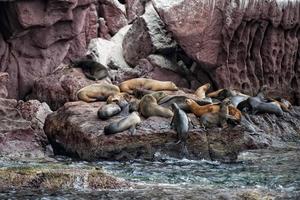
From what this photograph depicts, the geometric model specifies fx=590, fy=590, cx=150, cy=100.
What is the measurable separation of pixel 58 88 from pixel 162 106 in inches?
195

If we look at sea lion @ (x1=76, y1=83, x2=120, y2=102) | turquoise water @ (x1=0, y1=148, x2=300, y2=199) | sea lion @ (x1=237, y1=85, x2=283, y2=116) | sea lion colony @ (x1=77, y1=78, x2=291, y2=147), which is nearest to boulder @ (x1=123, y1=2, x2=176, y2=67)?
sea lion colony @ (x1=77, y1=78, x2=291, y2=147)

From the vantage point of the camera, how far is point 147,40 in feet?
69.8

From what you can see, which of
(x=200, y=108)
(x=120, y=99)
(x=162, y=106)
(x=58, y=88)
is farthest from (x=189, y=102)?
(x=58, y=88)

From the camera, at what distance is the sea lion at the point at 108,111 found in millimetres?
12695

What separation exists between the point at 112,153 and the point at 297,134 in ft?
21.8

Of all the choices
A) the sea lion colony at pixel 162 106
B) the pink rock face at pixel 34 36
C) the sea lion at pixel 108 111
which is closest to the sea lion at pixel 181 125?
the sea lion colony at pixel 162 106

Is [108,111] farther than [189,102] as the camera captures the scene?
No

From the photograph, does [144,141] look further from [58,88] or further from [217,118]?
[58,88]

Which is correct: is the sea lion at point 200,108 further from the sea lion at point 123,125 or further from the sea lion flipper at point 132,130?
the sea lion flipper at point 132,130

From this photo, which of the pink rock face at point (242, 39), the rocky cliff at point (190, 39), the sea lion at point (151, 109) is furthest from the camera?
the pink rock face at point (242, 39)

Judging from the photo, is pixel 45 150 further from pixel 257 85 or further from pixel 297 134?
pixel 257 85

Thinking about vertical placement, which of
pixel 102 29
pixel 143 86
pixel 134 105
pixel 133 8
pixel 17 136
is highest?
pixel 133 8

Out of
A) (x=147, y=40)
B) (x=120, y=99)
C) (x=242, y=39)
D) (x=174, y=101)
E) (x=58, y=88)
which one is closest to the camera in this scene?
(x=174, y=101)

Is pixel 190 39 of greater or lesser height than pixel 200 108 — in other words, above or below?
above
